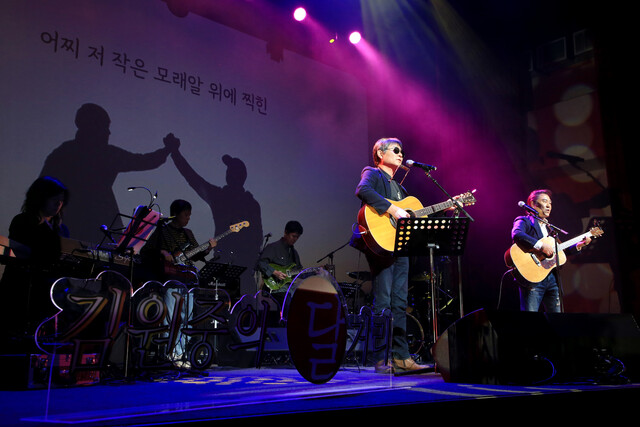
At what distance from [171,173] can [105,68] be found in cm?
154

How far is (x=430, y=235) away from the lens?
12.9ft

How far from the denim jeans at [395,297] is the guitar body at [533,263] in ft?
6.21

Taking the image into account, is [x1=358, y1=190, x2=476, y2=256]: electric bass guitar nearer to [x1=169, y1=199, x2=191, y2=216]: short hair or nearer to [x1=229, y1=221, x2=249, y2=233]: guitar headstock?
[x1=169, y1=199, x2=191, y2=216]: short hair

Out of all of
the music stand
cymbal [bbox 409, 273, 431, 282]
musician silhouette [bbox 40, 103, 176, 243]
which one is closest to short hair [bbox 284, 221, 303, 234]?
cymbal [bbox 409, 273, 431, 282]

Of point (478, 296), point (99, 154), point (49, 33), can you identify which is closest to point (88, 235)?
point (99, 154)

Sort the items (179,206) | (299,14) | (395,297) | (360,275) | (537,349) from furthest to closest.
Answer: (299,14)
(360,275)
(179,206)
(395,297)
(537,349)

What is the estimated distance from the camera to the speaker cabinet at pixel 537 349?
11.1 feet

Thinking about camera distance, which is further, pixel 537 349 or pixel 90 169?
pixel 90 169

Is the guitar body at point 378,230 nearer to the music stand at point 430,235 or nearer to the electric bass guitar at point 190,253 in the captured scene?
the music stand at point 430,235

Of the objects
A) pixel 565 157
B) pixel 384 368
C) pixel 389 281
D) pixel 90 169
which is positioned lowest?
pixel 384 368

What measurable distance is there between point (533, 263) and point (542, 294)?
13.7 inches

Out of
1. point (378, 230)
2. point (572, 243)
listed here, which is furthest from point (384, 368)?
point (572, 243)

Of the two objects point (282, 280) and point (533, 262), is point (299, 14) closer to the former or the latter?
point (282, 280)

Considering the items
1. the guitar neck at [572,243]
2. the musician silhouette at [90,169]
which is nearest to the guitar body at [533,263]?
the guitar neck at [572,243]
